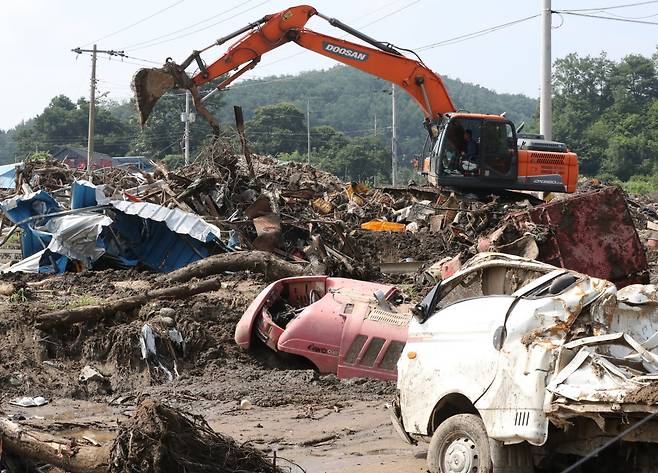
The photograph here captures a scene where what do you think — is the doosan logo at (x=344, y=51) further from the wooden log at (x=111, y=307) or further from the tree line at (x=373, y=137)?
the tree line at (x=373, y=137)

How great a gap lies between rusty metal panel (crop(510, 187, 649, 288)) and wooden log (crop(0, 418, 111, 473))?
8553 mm

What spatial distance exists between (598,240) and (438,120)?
993cm

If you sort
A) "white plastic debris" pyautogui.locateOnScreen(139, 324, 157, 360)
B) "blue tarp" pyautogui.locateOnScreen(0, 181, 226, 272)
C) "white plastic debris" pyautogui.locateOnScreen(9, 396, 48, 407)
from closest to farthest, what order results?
"white plastic debris" pyautogui.locateOnScreen(9, 396, 48, 407), "white plastic debris" pyautogui.locateOnScreen(139, 324, 157, 360), "blue tarp" pyautogui.locateOnScreen(0, 181, 226, 272)

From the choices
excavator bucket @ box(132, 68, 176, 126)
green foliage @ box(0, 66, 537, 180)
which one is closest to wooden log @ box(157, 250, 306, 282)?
excavator bucket @ box(132, 68, 176, 126)

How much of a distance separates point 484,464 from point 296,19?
1728cm

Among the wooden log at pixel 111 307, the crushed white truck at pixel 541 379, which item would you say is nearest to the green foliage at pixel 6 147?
the wooden log at pixel 111 307

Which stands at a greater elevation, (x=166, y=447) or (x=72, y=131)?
(x=72, y=131)

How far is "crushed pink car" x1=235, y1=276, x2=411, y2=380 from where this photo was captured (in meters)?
12.5

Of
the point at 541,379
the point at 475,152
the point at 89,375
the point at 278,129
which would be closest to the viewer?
the point at 541,379

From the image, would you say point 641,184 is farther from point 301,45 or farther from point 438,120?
point 301,45

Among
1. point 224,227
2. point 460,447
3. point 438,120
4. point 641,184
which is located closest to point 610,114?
point 641,184

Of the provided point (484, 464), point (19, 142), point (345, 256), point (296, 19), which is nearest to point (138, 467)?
point (484, 464)

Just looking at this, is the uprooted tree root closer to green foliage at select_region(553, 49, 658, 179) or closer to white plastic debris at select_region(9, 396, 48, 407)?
white plastic debris at select_region(9, 396, 48, 407)

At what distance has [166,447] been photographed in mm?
7527
